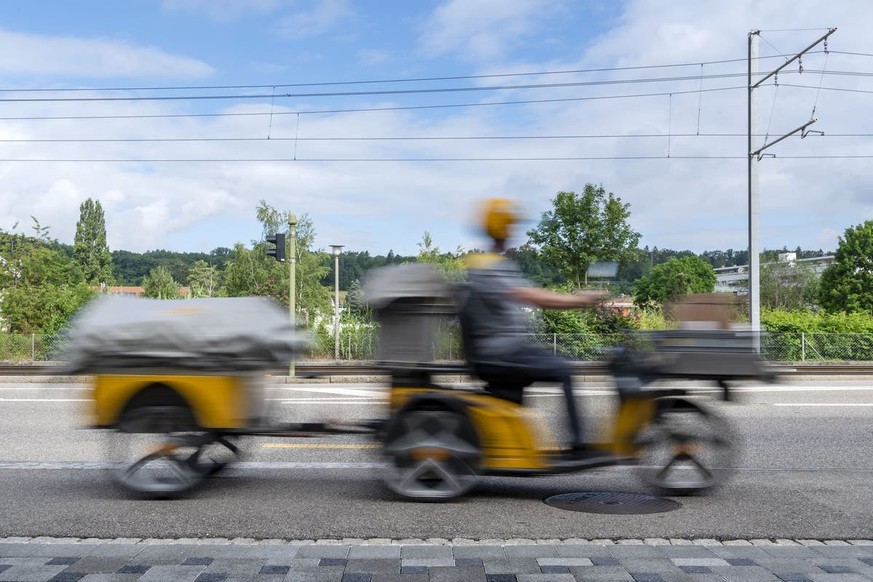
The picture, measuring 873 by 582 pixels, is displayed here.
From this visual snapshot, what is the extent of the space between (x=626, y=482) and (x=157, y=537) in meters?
3.35

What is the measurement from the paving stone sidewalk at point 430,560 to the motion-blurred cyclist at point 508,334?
A: 104 centimetres

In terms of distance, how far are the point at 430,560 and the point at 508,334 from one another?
1.66 m

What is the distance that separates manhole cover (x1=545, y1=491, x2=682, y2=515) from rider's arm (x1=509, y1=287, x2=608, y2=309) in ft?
4.26

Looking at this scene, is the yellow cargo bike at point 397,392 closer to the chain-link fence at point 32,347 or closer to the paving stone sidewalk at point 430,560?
the paving stone sidewalk at point 430,560

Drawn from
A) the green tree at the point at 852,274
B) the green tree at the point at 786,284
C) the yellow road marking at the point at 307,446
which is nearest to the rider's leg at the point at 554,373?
the yellow road marking at the point at 307,446

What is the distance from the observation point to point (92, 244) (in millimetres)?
83500

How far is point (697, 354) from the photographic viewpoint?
18.1 feet

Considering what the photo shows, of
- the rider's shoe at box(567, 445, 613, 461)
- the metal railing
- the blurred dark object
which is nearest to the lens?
the rider's shoe at box(567, 445, 613, 461)

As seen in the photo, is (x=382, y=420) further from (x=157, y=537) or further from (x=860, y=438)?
(x=860, y=438)

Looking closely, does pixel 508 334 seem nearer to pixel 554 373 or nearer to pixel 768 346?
pixel 554 373

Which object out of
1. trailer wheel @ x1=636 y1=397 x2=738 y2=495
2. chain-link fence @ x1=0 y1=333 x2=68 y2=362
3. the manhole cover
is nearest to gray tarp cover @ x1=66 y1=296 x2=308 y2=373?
the manhole cover

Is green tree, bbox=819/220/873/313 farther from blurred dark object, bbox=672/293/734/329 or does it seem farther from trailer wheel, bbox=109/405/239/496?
trailer wheel, bbox=109/405/239/496

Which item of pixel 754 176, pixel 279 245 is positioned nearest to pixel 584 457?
pixel 279 245

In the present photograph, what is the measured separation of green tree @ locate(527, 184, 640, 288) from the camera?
2981 cm
